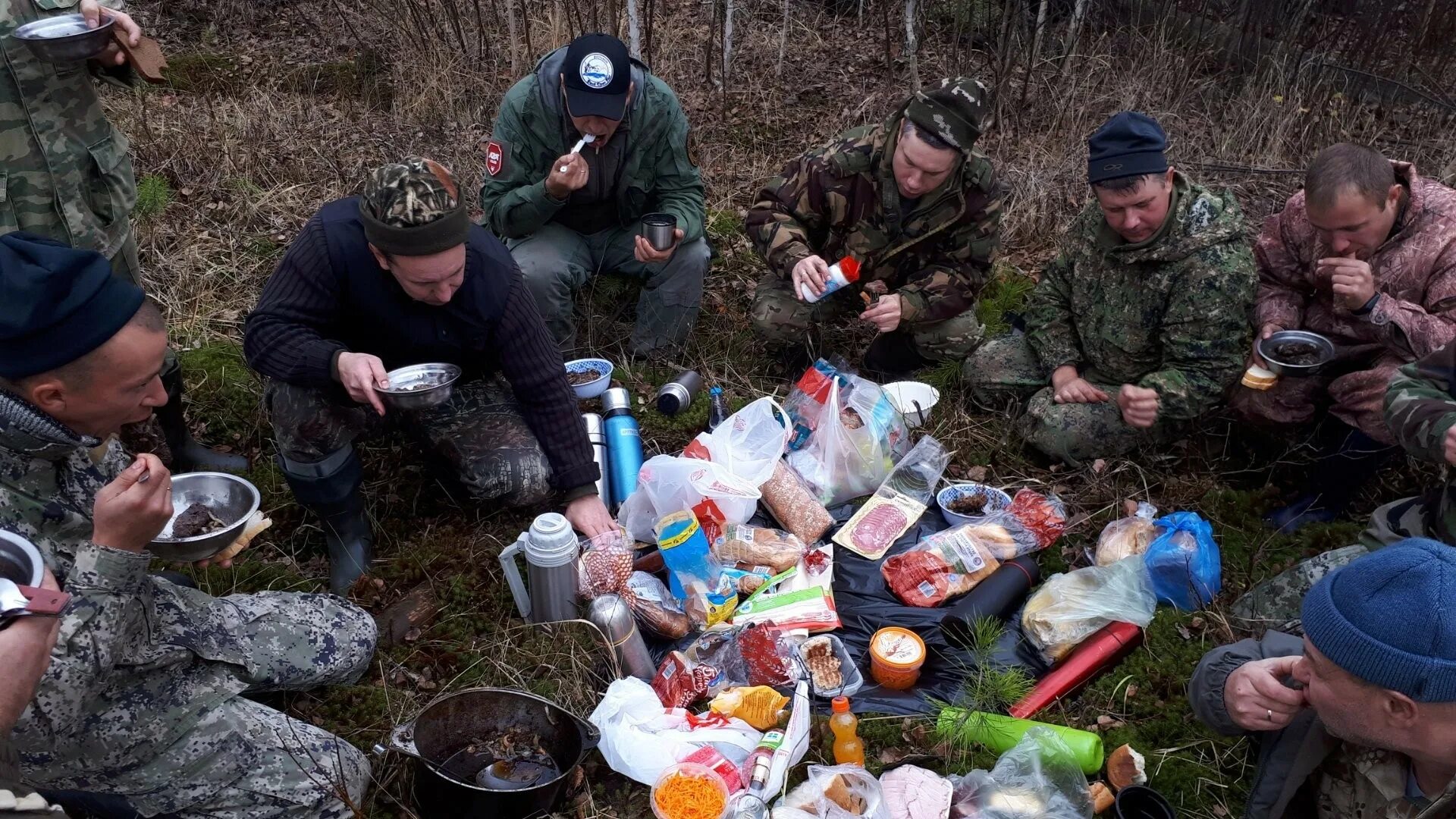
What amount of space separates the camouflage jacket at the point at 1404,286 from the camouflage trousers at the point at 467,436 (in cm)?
311

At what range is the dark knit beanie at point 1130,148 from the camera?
357 centimetres

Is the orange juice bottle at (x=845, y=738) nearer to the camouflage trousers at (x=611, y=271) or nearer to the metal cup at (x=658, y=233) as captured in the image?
the metal cup at (x=658, y=233)

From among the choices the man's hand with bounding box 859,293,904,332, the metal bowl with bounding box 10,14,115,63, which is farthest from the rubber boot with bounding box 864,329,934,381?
the metal bowl with bounding box 10,14,115,63

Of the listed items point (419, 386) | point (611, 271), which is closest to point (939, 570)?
point (419, 386)

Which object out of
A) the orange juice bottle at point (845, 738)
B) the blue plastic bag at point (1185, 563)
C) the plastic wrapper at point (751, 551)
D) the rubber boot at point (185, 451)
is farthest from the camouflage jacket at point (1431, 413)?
the rubber boot at point (185, 451)

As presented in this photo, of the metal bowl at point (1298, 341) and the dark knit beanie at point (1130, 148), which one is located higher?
the dark knit beanie at point (1130, 148)

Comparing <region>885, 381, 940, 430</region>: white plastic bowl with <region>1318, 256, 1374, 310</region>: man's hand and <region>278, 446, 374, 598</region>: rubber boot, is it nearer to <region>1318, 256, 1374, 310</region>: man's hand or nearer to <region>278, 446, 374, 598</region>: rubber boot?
<region>1318, 256, 1374, 310</region>: man's hand

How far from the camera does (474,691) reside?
267 cm

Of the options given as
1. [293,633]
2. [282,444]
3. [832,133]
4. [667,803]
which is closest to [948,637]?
[667,803]

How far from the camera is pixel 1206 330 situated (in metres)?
3.83

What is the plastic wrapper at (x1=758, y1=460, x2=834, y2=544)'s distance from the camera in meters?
3.69

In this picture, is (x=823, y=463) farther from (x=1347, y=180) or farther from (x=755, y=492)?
(x=1347, y=180)

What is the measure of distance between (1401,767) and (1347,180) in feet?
7.26

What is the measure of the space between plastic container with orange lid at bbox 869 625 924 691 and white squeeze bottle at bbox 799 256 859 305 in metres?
1.66
